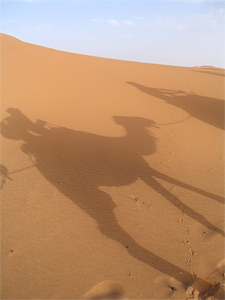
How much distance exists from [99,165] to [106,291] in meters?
3.20

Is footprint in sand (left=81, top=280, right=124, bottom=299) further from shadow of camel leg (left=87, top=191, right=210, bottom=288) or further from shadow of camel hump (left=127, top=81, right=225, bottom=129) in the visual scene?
shadow of camel hump (left=127, top=81, right=225, bottom=129)

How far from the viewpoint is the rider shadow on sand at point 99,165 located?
14.4ft

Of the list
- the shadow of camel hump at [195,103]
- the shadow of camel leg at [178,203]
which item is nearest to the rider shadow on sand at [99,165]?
the shadow of camel leg at [178,203]

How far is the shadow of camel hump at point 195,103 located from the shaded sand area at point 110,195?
87mm

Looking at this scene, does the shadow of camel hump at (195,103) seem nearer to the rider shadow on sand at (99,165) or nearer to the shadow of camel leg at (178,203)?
the rider shadow on sand at (99,165)

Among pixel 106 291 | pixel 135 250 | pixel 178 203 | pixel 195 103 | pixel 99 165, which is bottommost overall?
pixel 106 291

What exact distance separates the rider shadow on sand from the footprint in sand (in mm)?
601

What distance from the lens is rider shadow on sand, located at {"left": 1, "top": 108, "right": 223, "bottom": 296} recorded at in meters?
4.38

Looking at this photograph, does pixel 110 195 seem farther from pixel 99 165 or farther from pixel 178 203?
pixel 178 203

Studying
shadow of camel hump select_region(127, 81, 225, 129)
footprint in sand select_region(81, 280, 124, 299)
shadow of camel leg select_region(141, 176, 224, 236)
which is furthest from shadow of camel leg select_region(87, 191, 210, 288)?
shadow of camel hump select_region(127, 81, 225, 129)

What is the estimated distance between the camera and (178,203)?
5023 mm

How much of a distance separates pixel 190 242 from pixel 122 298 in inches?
59.9

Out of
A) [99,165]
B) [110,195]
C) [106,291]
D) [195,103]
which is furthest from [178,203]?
[195,103]

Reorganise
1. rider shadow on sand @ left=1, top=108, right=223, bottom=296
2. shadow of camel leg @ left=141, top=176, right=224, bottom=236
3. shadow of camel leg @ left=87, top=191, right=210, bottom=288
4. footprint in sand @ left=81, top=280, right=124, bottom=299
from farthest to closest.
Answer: shadow of camel leg @ left=141, top=176, right=224, bottom=236 → rider shadow on sand @ left=1, top=108, right=223, bottom=296 → shadow of camel leg @ left=87, top=191, right=210, bottom=288 → footprint in sand @ left=81, top=280, right=124, bottom=299
